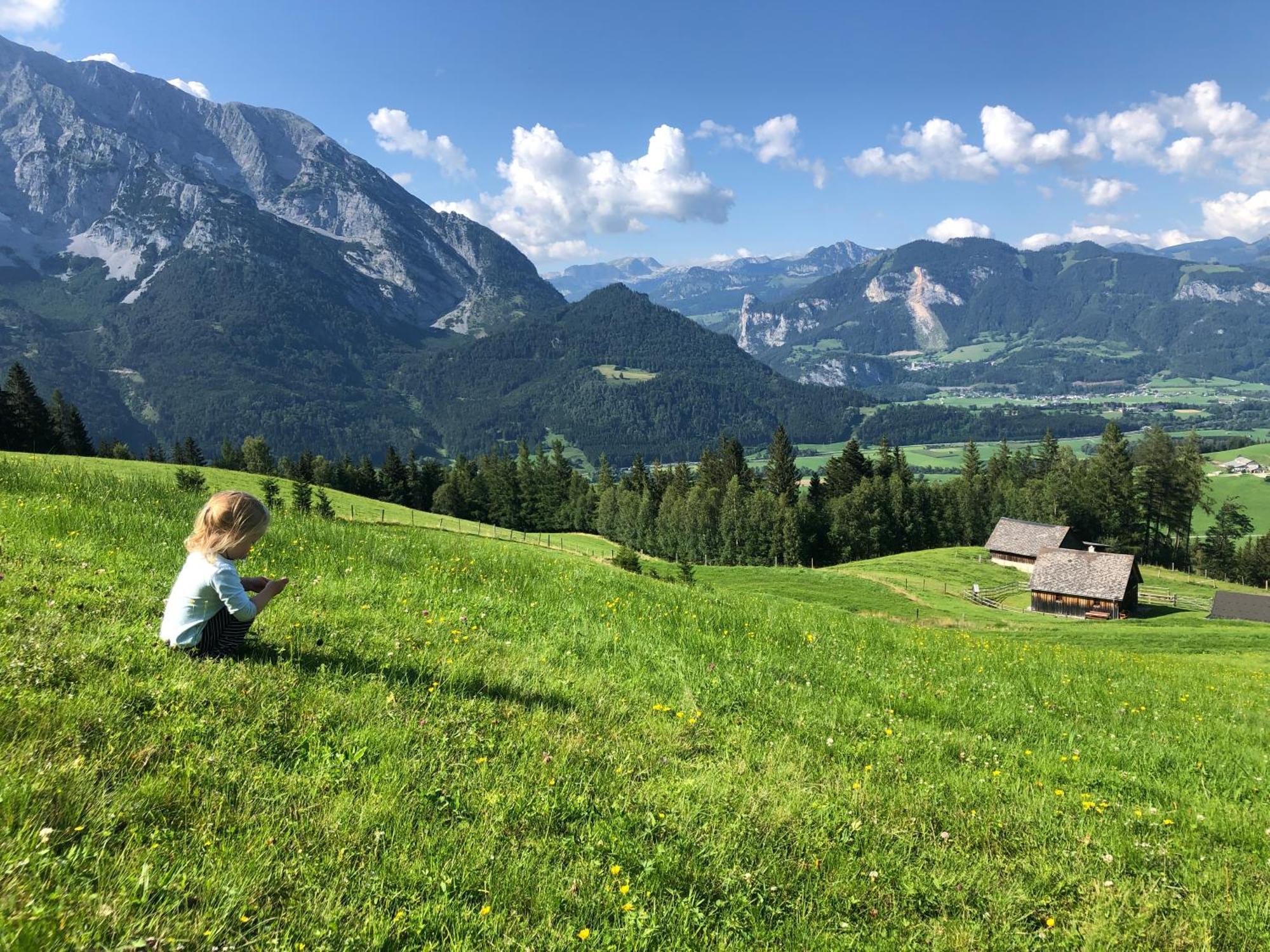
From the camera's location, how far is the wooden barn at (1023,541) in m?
82.4

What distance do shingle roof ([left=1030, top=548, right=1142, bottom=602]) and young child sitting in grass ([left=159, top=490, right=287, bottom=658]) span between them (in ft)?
252

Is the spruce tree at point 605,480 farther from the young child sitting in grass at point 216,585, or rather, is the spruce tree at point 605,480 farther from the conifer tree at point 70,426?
the young child sitting in grass at point 216,585

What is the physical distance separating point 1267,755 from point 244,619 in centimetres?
1437

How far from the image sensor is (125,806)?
4.30 metres

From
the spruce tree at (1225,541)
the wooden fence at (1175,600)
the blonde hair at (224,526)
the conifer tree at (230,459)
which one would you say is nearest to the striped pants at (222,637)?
the blonde hair at (224,526)

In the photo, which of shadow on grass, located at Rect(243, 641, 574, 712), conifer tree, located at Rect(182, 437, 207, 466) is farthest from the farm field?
conifer tree, located at Rect(182, 437, 207, 466)

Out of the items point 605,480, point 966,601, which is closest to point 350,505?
point 605,480

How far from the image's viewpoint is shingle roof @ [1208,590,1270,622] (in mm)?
58875

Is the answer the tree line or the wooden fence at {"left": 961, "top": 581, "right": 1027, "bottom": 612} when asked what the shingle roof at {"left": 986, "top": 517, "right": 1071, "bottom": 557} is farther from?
the tree line

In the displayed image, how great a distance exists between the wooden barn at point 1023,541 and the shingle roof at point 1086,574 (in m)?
12.5

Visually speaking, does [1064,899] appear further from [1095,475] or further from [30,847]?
[1095,475]

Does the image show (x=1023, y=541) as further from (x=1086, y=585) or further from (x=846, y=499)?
(x=846, y=499)

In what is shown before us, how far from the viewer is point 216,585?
6.57 meters

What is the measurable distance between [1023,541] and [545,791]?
93.7 meters
